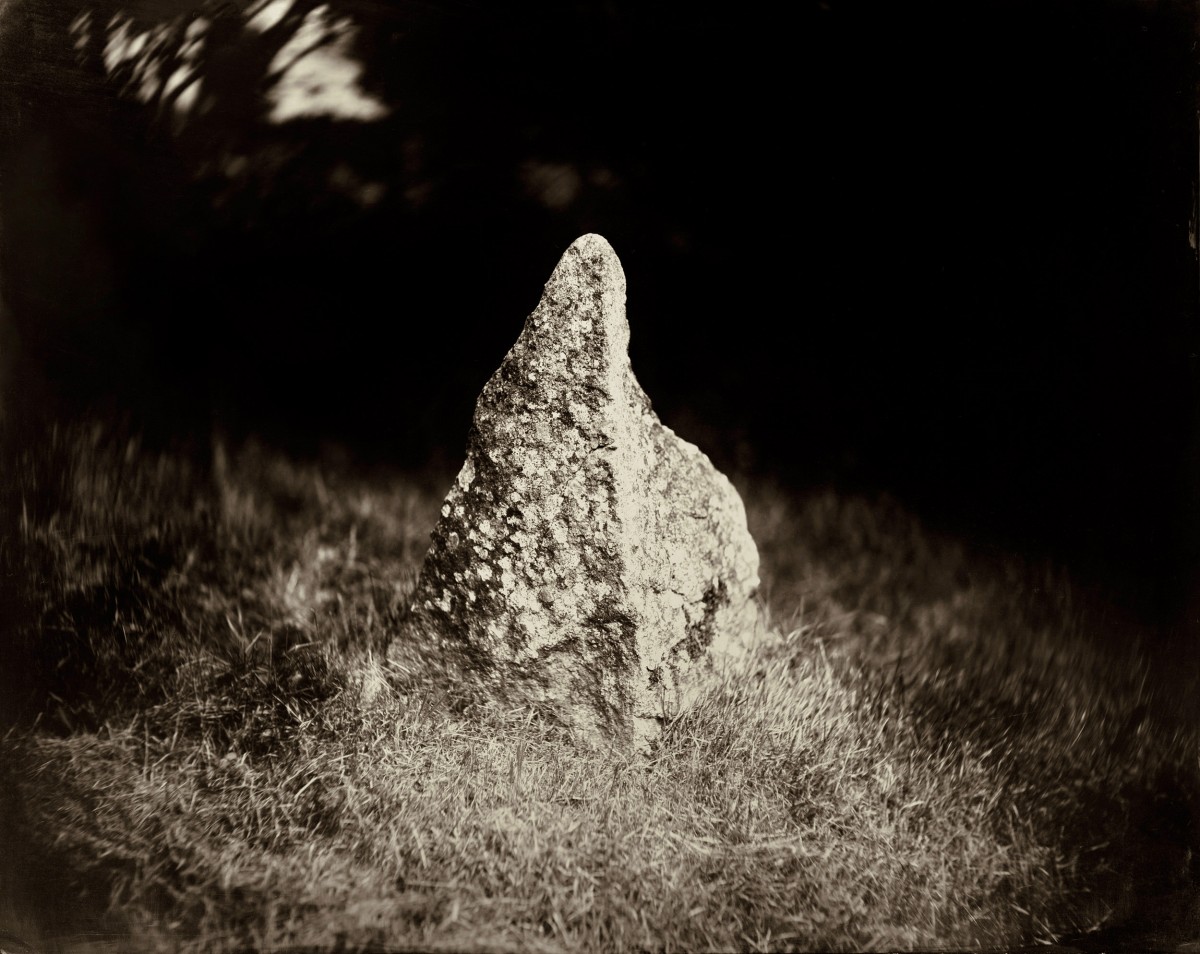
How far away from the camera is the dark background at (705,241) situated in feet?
6.23

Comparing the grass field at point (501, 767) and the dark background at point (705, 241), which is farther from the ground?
the dark background at point (705, 241)

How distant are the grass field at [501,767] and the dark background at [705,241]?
0.73 ft

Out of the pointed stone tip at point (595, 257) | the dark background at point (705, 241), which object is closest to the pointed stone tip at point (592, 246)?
the pointed stone tip at point (595, 257)

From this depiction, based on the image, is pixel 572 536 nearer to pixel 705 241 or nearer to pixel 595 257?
pixel 595 257

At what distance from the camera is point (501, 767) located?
1.75 metres

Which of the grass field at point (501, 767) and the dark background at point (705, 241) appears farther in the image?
the dark background at point (705, 241)

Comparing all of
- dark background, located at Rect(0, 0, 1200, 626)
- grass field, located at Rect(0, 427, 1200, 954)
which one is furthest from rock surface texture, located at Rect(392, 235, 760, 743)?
dark background, located at Rect(0, 0, 1200, 626)

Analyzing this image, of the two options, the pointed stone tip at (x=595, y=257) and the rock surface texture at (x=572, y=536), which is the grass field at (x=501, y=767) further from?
the pointed stone tip at (x=595, y=257)

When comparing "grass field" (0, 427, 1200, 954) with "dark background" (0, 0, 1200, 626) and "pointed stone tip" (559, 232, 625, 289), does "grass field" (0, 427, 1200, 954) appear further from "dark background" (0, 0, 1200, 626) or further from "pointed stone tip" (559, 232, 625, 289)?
"pointed stone tip" (559, 232, 625, 289)

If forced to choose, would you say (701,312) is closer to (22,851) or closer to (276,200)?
(276,200)

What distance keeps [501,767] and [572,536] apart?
1.52 feet

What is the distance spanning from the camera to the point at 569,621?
179 centimetres

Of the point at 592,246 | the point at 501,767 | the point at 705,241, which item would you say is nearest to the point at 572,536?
the point at 501,767

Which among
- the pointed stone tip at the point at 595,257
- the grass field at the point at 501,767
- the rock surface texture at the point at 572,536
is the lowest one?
the grass field at the point at 501,767
